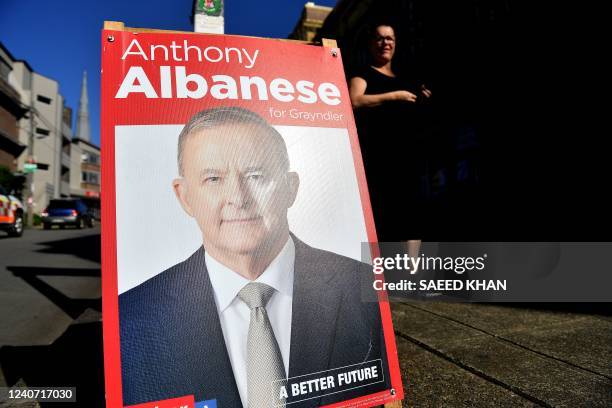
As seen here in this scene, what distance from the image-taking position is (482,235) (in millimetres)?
6703

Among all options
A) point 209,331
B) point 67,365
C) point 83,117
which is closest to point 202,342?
point 209,331

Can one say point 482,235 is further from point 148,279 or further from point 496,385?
point 148,279

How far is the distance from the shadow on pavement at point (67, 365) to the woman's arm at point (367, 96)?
2.14 m

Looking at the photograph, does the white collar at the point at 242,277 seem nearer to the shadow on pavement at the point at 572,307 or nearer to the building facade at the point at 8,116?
the shadow on pavement at the point at 572,307

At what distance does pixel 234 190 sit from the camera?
139 cm

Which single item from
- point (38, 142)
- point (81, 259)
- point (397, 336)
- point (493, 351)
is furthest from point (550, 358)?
point (38, 142)

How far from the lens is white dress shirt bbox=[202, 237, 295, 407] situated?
1.27 meters

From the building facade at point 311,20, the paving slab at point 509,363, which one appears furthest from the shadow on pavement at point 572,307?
the building facade at point 311,20

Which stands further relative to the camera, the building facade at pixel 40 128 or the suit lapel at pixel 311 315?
the building facade at pixel 40 128

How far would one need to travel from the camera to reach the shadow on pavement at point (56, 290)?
4.00 m

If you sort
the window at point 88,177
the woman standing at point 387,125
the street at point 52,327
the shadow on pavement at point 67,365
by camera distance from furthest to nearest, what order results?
the window at point 88,177 < the woman standing at point 387,125 < the street at point 52,327 < the shadow on pavement at point 67,365

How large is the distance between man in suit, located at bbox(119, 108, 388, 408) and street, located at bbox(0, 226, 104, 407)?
86 centimetres

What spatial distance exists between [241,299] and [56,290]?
4.58m

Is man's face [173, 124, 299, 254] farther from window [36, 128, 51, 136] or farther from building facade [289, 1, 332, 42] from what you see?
window [36, 128, 51, 136]
